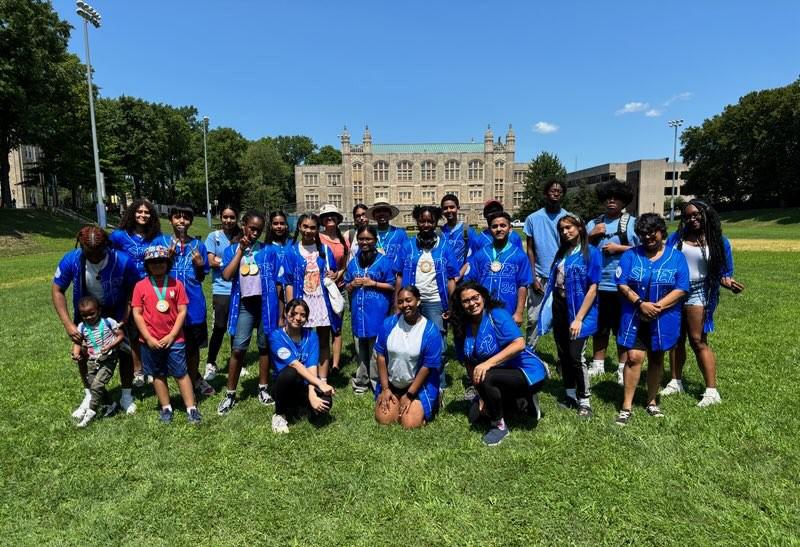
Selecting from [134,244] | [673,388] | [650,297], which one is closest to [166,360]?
[134,244]

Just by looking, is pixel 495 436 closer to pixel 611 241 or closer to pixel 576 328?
pixel 576 328

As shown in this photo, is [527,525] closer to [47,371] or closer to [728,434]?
[728,434]

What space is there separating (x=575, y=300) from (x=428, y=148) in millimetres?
77935

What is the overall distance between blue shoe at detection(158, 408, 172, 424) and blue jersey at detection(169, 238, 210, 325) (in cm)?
94

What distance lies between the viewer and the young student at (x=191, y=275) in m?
5.06

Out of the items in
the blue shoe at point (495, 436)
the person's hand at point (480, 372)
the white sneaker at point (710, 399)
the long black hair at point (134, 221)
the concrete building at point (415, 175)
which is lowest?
the blue shoe at point (495, 436)

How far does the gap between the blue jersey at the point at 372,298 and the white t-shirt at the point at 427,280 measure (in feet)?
0.99

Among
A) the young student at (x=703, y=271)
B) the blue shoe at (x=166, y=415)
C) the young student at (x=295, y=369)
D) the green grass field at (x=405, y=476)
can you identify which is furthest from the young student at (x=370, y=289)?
the young student at (x=703, y=271)

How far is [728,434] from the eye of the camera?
12.9 ft

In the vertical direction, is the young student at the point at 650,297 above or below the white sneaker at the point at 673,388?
above

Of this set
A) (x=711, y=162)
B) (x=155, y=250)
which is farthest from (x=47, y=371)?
(x=711, y=162)

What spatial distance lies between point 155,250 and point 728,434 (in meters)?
5.27

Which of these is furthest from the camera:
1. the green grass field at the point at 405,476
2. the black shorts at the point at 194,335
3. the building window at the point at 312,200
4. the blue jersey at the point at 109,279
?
the building window at the point at 312,200

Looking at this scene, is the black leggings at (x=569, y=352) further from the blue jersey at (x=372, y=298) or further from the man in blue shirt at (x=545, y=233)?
the blue jersey at (x=372, y=298)
